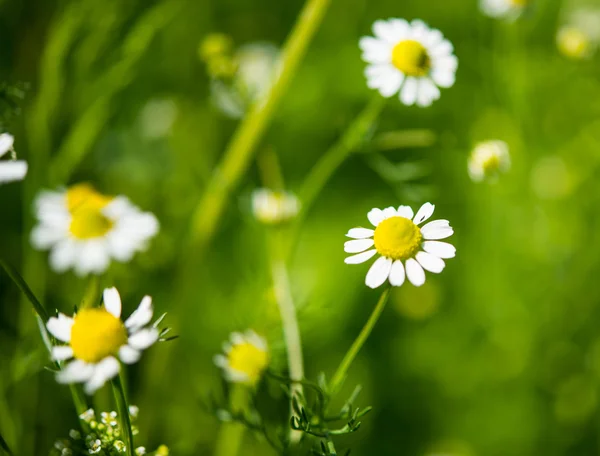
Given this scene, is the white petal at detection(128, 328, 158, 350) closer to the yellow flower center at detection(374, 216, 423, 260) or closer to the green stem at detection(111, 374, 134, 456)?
the green stem at detection(111, 374, 134, 456)

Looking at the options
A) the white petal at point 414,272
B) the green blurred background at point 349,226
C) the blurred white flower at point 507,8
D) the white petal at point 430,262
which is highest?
the blurred white flower at point 507,8

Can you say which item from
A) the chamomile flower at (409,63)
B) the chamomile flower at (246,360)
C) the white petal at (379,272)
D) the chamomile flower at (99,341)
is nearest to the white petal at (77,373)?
the chamomile flower at (99,341)

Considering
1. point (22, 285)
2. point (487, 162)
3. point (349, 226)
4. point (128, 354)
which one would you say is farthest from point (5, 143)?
point (349, 226)

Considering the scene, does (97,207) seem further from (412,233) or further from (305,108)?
(305,108)

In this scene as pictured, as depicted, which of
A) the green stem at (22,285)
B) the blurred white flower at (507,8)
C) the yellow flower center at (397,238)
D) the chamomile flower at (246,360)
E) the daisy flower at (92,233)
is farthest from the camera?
the blurred white flower at (507,8)

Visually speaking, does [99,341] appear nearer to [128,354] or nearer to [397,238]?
[128,354]

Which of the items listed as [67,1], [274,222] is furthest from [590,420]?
[67,1]

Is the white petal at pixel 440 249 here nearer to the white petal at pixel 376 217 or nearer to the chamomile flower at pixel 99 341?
the white petal at pixel 376 217

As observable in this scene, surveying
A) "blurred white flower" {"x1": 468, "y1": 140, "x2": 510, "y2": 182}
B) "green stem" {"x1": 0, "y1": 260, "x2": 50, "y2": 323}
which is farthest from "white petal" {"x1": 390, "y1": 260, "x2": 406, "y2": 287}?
"blurred white flower" {"x1": 468, "y1": 140, "x2": 510, "y2": 182}
